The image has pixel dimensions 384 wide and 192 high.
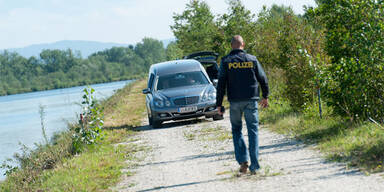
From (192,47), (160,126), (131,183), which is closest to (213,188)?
(131,183)

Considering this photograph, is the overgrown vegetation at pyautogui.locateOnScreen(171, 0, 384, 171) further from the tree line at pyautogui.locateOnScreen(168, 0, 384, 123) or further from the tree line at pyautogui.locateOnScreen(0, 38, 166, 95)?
the tree line at pyautogui.locateOnScreen(0, 38, 166, 95)

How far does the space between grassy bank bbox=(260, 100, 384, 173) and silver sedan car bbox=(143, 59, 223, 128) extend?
2043 mm

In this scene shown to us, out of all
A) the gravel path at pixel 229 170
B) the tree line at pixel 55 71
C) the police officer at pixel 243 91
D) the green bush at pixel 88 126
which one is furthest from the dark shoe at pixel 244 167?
the tree line at pixel 55 71

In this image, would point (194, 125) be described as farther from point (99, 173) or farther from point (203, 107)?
point (99, 173)

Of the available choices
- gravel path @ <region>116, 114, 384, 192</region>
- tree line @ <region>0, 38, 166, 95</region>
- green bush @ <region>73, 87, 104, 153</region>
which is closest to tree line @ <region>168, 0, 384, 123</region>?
gravel path @ <region>116, 114, 384, 192</region>

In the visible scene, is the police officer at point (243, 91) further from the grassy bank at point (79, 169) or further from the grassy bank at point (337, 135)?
the grassy bank at point (79, 169)

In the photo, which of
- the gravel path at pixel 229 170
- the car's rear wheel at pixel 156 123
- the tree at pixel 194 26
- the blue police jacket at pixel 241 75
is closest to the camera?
the gravel path at pixel 229 170

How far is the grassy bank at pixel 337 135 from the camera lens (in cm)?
686

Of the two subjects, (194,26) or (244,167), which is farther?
(194,26)

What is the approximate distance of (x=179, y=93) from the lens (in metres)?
14.7

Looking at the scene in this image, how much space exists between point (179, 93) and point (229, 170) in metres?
7.49

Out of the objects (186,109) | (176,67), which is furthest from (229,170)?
(176,67)

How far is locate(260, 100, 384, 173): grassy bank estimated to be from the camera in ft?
A: 22.5

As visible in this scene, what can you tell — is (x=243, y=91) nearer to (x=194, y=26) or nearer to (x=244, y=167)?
(x=244, y=167)
